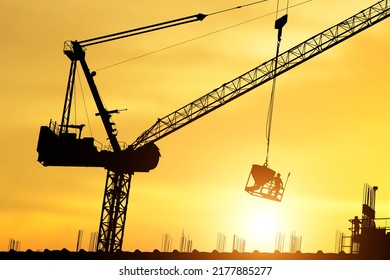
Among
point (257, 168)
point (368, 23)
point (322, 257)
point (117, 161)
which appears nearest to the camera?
point (322, 257)

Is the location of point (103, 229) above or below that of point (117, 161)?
below

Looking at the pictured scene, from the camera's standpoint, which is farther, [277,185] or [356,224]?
[356,224]

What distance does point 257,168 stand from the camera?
40.4 m

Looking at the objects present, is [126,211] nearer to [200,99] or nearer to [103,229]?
[103,229]

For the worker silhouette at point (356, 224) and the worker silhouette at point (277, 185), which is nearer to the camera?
the worker silhouette at point (277, 185)

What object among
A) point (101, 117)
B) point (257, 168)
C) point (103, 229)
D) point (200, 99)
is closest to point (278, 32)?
point (257, 168)

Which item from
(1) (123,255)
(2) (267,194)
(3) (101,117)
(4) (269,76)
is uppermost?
(4) (269,76)

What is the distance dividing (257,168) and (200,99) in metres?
35.3

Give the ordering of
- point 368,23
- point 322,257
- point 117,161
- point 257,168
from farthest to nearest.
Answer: point 117,161
point 368,23
point 257,168
point 322,257

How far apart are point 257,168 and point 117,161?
35870 millimetres

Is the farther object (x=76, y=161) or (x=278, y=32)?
(x=76, y=161)

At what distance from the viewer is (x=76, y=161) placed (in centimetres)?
7025

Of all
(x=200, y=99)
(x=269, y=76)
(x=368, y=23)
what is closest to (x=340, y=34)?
(x=368, y=23)

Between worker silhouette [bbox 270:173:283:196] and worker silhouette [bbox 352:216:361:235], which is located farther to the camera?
worker silhouette [bbox 352:216:361:235]
